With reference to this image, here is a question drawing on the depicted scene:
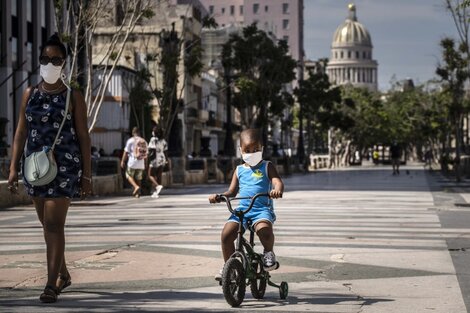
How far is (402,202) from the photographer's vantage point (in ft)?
85.0

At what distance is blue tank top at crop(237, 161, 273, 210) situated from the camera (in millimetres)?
8930

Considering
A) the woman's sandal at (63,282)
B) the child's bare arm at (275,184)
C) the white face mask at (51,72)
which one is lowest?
the woman's sandal at (63,282)

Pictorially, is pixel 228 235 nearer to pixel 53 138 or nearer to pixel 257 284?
pixel 257 284

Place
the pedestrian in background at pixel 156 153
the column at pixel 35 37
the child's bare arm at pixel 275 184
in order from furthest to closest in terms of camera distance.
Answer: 1. the column at pixel 35 37
2. the pedestrian in background at pixel 156 153
3. the child's bare arm at pixel 275 184

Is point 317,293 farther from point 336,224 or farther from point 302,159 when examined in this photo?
Answer: point 302,159

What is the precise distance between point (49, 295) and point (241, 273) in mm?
1361

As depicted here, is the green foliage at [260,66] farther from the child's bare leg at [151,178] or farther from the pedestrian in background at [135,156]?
the pedestrian in background at [135,156]

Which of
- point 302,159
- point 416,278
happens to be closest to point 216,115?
point 302,159

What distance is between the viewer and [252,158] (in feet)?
29.4

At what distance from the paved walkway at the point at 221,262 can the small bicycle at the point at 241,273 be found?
4.1 inches

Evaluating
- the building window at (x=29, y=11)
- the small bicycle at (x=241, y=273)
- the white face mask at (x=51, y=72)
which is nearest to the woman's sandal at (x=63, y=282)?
the small bicycle at (x=241, y=273)

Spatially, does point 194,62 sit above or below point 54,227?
above

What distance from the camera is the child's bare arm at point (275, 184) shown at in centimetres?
860

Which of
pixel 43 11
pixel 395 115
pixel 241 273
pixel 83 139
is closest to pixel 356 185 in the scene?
pixel 43 11
